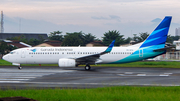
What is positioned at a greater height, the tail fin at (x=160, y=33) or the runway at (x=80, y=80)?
the tail fin at (x=160, y=33)

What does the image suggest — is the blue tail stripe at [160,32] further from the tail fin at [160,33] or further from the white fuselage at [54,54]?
the white fuselage at [54,54]

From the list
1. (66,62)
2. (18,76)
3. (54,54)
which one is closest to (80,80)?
(18,76)

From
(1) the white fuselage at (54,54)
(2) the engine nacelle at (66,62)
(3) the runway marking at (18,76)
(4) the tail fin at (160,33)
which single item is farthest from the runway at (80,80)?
(4) the tail fin at (160,33)

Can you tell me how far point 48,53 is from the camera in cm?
2955

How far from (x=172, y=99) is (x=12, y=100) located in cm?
680

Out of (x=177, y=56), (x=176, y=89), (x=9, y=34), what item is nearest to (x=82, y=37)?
(x=177, y=56)

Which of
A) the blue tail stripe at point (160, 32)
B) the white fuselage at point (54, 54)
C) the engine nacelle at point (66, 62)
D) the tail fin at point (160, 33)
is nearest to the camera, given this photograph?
the engine nacelle at point (66, 62)

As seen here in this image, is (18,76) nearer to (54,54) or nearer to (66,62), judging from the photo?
(66,62)

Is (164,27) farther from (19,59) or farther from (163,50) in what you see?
(19,59)

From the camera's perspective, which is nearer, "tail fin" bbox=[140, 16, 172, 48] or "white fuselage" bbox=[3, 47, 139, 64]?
"white fuselage" bbox=[3, 47, 139, 64]

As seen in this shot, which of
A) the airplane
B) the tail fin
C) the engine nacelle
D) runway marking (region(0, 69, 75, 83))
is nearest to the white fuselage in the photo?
the airplane

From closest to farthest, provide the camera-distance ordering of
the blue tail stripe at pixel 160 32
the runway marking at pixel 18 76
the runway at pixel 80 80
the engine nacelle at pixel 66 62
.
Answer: the runway at pixel 80 80 < the runway marking at pixel 18 76 < the engine nacelle at pixel 66 62 < the blue tail stripe at pixel 160 32

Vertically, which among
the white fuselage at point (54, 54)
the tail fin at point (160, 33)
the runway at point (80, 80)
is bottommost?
the runway at point (80, 80)

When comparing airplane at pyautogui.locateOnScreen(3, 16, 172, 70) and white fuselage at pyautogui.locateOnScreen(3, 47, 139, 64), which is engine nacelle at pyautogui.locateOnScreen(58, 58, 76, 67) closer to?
airplane at pyautogui.locateOnScreen(3, 16, 172, 70)
